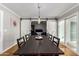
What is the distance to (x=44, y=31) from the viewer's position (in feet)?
11.8

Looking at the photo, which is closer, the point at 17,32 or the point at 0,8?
the point at 0,8

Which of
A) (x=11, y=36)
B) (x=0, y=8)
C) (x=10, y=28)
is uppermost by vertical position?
(x=0, y=8)

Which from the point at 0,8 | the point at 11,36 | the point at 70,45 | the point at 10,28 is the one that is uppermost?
the point at 0,8

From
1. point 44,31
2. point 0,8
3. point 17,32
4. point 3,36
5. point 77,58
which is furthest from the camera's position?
point 17,32

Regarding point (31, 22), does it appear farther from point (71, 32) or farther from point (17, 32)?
point (71, 32)

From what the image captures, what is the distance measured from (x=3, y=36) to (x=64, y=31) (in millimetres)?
1769

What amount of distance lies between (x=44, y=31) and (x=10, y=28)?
105cm

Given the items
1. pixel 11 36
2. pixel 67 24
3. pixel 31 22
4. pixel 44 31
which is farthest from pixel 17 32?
pixel 67 24

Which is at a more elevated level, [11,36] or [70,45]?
[11,36]

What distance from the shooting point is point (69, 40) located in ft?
11.5

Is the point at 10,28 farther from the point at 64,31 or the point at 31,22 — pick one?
the point at 64,31

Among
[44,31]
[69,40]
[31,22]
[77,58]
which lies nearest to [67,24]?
[69,40]

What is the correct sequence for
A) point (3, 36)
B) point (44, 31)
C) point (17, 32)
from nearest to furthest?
point (3, 36), point (44, 31), point (17, 32)

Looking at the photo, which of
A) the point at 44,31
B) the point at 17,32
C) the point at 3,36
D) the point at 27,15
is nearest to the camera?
the point at 3,36
